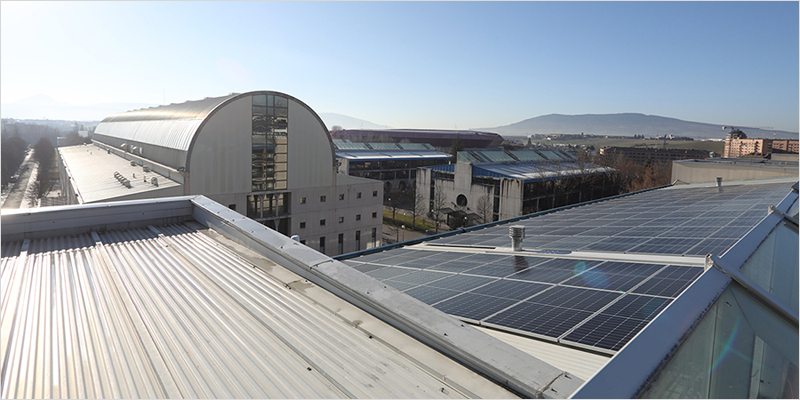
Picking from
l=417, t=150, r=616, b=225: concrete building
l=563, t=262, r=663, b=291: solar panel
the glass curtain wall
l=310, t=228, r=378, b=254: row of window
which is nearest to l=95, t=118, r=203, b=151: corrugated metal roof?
the glass curtain wall

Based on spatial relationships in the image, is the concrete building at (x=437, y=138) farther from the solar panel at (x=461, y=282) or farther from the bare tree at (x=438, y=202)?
the solar panel at (x=461, y=282)

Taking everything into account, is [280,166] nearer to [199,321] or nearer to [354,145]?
[199,321]

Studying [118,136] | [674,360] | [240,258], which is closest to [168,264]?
[240,258]

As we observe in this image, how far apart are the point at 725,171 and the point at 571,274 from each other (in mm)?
29986

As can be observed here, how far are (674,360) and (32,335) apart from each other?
615 centimetres

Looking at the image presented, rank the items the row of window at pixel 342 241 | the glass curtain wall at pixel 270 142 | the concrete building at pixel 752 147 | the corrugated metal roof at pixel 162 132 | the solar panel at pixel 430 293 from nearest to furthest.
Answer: the solar panel at pixel 430 293 < the corrugated metal roof at pixel 162 132 < the glass curtain wall at pixel 270 142 < the row of window at pixel 342 241 < the concrete building at pixel 752 147

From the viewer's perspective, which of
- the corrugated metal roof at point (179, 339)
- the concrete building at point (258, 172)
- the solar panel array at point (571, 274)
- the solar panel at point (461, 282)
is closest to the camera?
the corrugated metal roof at point (179, 339)

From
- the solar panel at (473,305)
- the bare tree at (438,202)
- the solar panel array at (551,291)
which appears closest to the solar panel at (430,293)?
the solar panel array at (551,291)

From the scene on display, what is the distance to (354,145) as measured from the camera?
78.7 m

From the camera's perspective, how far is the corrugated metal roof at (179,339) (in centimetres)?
377

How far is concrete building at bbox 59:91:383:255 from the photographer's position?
2570cm

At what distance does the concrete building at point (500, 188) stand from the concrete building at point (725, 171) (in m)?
11.2

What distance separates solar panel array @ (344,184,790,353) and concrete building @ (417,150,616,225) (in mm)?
23875

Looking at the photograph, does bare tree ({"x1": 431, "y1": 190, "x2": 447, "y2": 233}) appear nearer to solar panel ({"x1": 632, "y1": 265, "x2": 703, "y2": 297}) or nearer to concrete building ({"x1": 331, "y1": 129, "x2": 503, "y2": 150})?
solar panel ({"x1": 632, "y1": 265, "x2": 703, "y2": 297})
